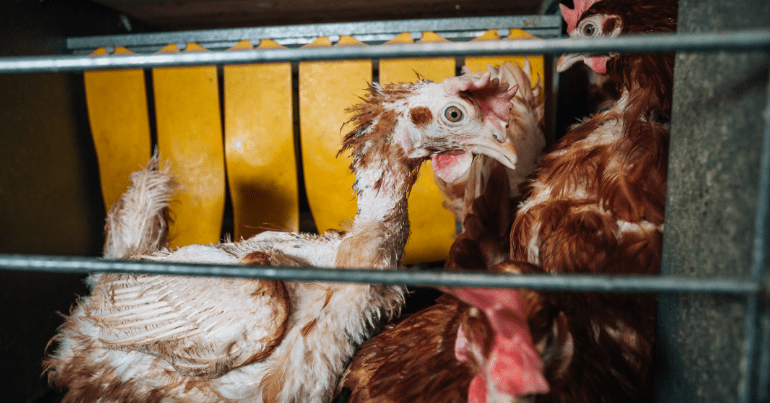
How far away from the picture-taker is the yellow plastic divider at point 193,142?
2.12 m

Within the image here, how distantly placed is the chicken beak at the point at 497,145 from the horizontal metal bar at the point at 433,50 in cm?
63

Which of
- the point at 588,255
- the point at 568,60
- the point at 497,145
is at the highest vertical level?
the point at 568,60

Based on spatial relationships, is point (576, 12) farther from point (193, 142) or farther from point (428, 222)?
point (193, 142)

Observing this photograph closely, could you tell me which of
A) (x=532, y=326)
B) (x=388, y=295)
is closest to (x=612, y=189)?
(x=532, y=326)

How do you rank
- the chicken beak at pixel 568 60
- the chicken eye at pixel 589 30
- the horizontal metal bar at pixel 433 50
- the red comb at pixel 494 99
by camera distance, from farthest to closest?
the chicken beak at pixel 568 60, the chicken eye at pixel 589 30, the red comb at pixel 494 99, the horizontal metal bar at pixel 433 50

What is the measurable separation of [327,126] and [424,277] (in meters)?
1.68

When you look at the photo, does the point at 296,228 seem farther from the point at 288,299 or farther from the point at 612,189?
the point at 612,189

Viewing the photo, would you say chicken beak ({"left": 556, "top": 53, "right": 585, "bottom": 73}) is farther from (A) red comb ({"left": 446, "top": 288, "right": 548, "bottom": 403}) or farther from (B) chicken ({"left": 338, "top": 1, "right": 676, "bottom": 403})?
(A) red comb ({"left": 446, "top": 288, "right": 548, "bottom": 403})

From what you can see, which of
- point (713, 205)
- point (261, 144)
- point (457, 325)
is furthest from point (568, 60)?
point (261, 144)

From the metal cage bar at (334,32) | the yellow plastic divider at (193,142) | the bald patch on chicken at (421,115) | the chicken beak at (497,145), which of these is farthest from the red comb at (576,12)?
the yellow plastic divider at (193,142)

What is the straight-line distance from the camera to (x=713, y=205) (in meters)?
0.61

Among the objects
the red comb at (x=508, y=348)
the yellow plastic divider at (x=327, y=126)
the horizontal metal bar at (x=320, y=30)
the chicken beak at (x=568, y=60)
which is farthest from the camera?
the yellow plastic divider at (x=327, y=126)

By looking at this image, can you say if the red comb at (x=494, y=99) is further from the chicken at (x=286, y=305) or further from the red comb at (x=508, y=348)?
the red comb at (x=508, y=348)

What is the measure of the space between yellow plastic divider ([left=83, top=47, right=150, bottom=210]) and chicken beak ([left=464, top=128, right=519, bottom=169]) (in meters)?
1.97
